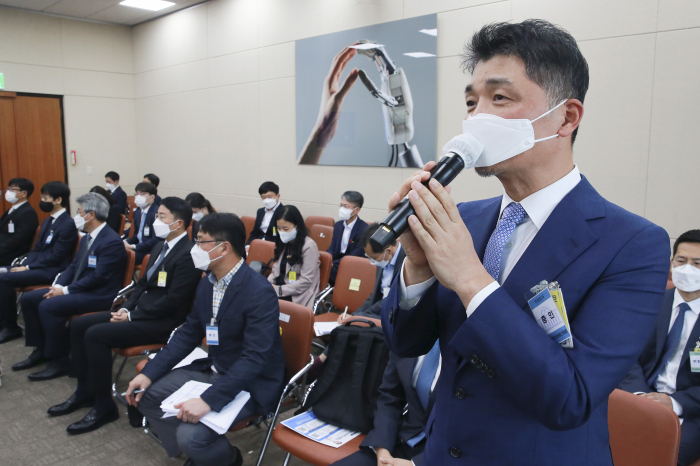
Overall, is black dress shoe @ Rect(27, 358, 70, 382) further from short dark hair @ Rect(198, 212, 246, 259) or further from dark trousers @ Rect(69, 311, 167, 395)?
short dark hair @ Rect(198, 212, 246, 259)

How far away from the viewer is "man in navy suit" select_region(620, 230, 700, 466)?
2.18m

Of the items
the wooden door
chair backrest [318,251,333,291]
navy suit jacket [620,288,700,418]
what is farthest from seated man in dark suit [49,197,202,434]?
the wooden door

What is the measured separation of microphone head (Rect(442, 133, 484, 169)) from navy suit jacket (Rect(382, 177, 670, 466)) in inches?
7.2

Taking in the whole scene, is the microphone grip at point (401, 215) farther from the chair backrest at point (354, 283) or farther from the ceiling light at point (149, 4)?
the ceiling light at point (149, 4)

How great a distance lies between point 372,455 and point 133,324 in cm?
211

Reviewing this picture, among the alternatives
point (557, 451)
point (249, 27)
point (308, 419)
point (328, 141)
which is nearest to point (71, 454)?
point (308, 419)

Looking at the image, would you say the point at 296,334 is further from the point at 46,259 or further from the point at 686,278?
the point at 46,259

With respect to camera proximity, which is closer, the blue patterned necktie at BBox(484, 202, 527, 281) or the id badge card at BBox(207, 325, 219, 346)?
the blue patterned necktie at BBox(484, 202, 527, 281)

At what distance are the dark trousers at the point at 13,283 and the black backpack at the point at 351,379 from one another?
3674 millimetres

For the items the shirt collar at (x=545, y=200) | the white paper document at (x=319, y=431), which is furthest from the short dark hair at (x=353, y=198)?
the shirt collar at (x=545, y=200)

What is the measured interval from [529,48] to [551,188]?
26 centimetres

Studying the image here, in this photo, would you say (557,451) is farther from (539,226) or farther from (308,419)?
(308,419)

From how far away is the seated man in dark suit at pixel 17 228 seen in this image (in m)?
5.18

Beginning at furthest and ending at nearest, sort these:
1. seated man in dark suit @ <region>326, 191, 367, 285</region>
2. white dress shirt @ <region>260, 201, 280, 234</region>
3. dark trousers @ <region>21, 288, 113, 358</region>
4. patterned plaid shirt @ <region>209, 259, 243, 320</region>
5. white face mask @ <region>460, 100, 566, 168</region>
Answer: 1. white dress shirt @ <region>260, 201, 280, 234</region>
2. seated man in dark suit @ <region>326, 191, 367, 285</region>
3. dark trousers @ <region>21, 288, 113, 358</region>
4. patterned plaid shirt @ <region>209, 259, 243, 320</region>
5. white face mask @ <region>460, 100, 566, 168</region>
